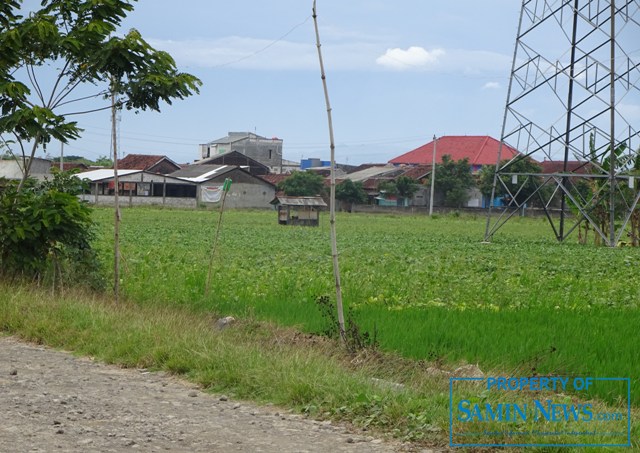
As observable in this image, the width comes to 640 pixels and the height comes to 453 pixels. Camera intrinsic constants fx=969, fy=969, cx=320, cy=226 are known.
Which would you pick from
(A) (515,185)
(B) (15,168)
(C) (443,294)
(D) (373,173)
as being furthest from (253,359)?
(D) (373,173)

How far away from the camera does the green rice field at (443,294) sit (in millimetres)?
9875

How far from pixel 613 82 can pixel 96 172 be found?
52159mm

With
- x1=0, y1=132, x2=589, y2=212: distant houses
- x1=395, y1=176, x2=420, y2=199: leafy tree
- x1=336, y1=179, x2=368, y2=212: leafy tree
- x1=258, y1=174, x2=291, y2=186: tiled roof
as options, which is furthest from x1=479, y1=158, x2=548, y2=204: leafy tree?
x1=258, y1=174, x2=291, y2=186: tiled roof

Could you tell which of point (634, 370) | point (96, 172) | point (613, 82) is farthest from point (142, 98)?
point (96, 172)

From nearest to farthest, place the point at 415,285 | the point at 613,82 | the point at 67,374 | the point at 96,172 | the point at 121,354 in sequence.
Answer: the point at 67,374
the point at 121,354
the point at 415,285
the point at 613,82
the point at 96,172

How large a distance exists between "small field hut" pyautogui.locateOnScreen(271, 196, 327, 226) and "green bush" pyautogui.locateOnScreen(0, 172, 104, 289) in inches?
1497

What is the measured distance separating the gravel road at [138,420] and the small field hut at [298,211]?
42976mm

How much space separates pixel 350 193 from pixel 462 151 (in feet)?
68.9

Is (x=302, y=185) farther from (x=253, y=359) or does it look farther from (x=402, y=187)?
(x=253, y=359)

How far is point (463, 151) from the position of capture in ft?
309

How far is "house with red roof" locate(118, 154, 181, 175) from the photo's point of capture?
9019 cm

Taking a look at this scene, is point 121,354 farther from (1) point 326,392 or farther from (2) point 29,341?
(1) point 326,392

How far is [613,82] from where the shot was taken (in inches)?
1253

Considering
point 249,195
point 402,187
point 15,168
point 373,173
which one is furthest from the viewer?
point 373,173
